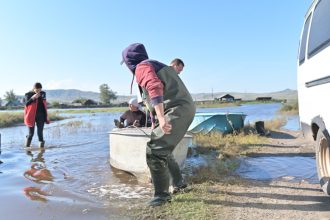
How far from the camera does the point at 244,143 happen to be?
11.0 meters

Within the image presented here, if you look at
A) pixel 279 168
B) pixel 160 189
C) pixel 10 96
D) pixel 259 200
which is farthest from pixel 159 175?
pixel 10 96

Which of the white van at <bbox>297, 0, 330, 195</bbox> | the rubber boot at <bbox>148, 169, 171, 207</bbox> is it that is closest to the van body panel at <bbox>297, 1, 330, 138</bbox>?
the white van at <bbox>297, 0, 330, 195</bbox>

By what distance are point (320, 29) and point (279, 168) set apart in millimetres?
3864

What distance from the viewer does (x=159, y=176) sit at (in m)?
4.71

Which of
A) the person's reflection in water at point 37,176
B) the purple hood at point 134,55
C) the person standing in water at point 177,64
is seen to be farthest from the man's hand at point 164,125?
the person's reflection in water at point 37,176

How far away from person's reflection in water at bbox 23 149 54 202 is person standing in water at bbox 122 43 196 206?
2.16m

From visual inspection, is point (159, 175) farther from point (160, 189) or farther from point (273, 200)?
point (273, 200)

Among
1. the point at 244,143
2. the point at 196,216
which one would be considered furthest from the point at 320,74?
the point at 244,143

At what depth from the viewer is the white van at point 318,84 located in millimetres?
3916

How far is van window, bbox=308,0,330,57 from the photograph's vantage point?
4.00 metres

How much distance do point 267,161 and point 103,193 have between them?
A: 4.15m

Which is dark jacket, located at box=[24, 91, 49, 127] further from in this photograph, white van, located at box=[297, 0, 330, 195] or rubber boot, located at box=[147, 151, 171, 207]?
white van, located at box=[297, 0, 330, 195]

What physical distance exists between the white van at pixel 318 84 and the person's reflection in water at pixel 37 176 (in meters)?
4.09

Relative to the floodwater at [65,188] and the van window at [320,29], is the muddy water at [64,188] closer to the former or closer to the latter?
the floodwater at [65,188]
